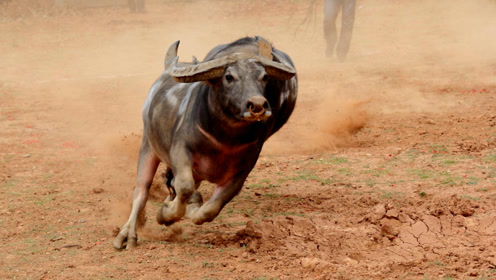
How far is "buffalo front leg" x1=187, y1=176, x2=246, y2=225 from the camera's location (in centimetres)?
457

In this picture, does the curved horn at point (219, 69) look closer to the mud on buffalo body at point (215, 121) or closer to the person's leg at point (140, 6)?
the mud on buffalo body at point (215, 121)

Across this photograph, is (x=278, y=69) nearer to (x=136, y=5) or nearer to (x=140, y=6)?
(x=140, y=6)

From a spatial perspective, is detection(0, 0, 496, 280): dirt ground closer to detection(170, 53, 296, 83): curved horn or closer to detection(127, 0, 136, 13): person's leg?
detection(170, 53, 296, 83): curved horn

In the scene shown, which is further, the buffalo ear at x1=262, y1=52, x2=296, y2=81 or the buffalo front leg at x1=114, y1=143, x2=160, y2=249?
the buffalo front leg at x1=114, y1=143, x2=160, y2=249

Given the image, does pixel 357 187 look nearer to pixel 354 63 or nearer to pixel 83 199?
pixel 83 199

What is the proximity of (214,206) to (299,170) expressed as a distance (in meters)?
2.65

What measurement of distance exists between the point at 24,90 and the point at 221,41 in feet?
20.1

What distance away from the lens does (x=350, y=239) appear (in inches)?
180

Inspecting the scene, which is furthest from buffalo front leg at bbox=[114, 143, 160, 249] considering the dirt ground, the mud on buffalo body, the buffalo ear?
the buffalo ear

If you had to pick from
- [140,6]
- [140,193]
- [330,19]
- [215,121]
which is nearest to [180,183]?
[215,121]

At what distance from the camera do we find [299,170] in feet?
23.3

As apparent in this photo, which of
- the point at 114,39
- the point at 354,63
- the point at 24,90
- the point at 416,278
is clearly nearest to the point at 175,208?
the point at 416,278

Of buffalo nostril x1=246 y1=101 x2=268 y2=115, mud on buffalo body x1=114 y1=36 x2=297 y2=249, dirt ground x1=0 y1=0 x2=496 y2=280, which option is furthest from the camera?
dirt ground x1=0 y1=0 x2=496 y2=280

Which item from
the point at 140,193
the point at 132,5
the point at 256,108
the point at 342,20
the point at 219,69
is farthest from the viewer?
the point at 132,5
